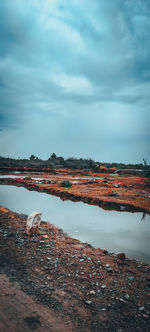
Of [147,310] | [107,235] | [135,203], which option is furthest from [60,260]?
[135,203]

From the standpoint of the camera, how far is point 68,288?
372 cm

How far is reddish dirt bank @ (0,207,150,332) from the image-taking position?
2924mm

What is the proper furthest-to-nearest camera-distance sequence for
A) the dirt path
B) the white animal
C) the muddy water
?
the muddy water < the white animal < the dirt path

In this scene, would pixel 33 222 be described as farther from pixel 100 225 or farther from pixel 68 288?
pixel 100 225

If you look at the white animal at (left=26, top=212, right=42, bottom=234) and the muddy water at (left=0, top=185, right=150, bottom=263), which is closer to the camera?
the white animal at (left=26, top=212, right=42, bottom=234)

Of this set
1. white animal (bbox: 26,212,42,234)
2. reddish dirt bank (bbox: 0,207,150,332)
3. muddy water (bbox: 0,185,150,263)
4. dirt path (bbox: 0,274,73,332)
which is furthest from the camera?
muddy water (bbox: 0,185,150,263)

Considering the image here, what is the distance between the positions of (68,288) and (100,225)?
4834 mm

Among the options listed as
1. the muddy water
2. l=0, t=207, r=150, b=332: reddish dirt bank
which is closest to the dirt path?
l=0, t=207, r=150, b=332: reddish dirt bank

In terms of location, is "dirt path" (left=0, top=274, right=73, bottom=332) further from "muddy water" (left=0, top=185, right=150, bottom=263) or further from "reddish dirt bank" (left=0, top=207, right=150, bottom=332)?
"muddy water" (left=0, top=185, right=150, bottom=263)

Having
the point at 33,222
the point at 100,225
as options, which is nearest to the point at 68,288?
the point at 33,222

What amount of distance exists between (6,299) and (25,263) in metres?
1.21

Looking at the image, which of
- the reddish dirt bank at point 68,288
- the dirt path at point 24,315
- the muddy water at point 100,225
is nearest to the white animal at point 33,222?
the reddish dirt bank at point 68,288

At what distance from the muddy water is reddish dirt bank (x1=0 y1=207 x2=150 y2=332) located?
42.3 inches

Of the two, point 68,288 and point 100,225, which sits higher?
point 68,288
